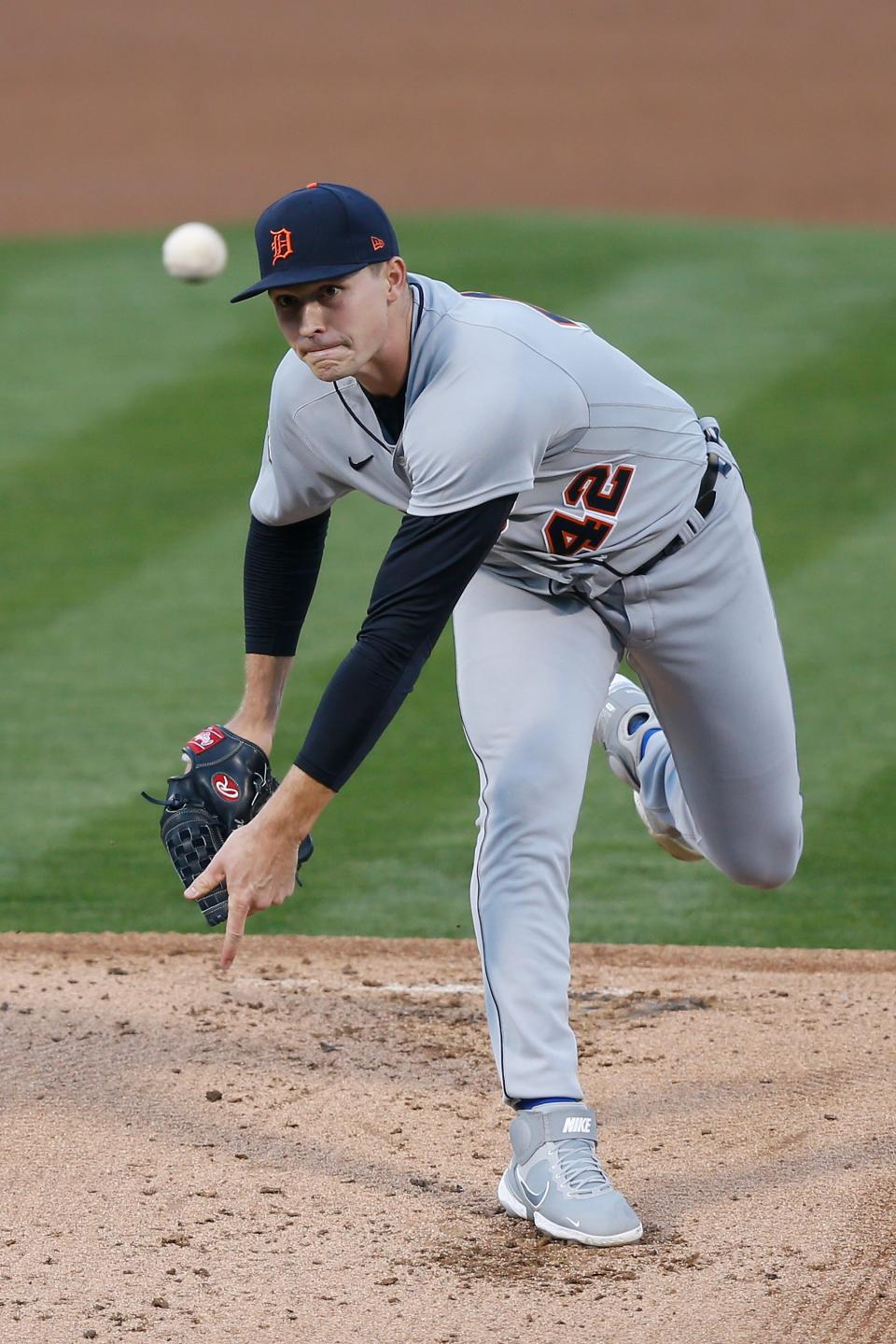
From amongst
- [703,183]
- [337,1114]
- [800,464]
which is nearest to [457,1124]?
[337,1114]

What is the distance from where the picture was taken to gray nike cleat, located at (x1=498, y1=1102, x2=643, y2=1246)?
327cm

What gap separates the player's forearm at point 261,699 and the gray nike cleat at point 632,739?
91cm

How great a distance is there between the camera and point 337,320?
10.2 feet

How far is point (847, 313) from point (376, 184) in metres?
5.18

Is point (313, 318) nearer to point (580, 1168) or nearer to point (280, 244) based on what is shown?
point (280, 244)

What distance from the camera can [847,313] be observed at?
1223 centimetres

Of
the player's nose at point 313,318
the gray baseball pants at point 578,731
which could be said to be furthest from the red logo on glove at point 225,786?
the player's nose at point 313,318

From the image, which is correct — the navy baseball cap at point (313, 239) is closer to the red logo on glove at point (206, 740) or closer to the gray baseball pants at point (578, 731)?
the gray baseball pants at point (578, 731)

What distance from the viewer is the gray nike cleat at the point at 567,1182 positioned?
3.27 m

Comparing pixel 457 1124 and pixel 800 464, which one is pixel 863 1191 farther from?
pixel 800 464

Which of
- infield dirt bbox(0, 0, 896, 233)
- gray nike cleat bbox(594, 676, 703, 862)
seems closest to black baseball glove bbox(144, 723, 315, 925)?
gray nike cleat bbox(594, 676, 703, 862)

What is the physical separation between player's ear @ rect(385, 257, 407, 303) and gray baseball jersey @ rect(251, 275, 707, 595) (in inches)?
2.6

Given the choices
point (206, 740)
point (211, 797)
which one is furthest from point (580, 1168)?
point (206, 740)

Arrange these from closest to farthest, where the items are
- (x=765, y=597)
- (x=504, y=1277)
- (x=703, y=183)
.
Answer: (x=504, y=1277) → (x=765, y=597) → (x=703, y=183)
